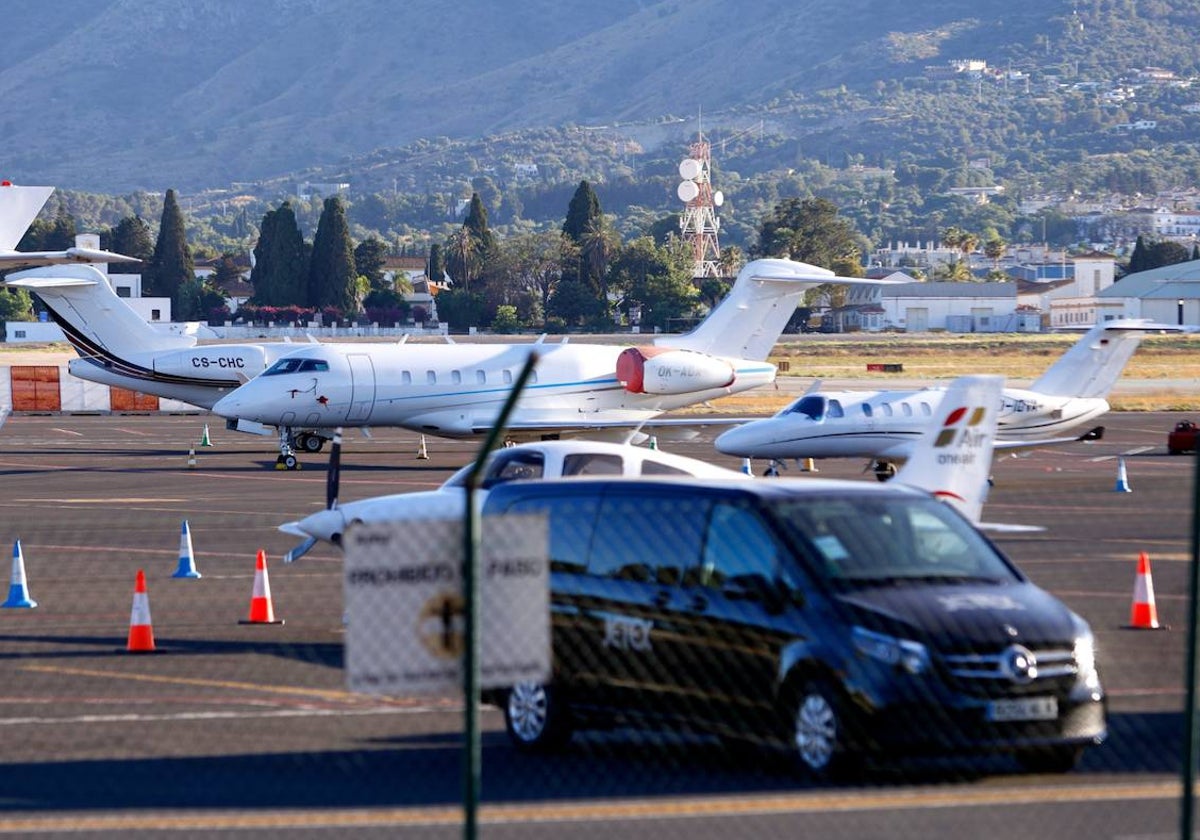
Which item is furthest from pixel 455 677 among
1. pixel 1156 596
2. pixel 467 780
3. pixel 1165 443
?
pixel 1165 443

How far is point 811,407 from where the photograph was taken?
33.3 meters

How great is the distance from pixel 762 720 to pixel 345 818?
236cm

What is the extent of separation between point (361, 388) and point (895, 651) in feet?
96.5

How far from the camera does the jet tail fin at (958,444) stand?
615 inches

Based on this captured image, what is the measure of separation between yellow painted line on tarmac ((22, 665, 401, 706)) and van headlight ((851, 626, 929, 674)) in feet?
14.7

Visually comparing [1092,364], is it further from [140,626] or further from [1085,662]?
[1085,662]

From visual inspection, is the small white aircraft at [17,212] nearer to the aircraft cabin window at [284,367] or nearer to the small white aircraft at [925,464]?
the aircraft cabin window at [284,367]

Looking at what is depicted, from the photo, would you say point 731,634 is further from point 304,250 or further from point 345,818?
point 304,250

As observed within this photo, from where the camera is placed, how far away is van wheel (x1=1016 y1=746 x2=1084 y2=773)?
11.1m

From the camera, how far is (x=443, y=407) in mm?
40125

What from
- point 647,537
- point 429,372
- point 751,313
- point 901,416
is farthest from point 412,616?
point 751,313

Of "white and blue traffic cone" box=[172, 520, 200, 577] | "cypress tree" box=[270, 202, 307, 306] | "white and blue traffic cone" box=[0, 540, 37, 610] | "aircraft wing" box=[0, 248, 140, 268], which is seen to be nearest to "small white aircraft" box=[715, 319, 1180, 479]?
"aircraft wing" box=[0, 248, 140, 268]

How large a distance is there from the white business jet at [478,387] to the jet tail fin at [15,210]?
16.5 ft

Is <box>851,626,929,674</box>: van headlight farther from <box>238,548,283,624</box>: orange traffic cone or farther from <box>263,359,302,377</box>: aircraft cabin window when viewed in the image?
<box>263,359,302,377</box>: aircraft cabin window
